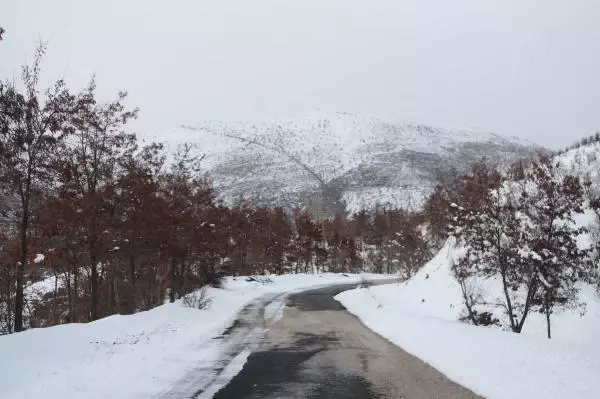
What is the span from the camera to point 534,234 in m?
16.1

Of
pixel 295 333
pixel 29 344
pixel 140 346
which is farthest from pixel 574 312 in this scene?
pixel 29 344

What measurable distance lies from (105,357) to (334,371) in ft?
15.6

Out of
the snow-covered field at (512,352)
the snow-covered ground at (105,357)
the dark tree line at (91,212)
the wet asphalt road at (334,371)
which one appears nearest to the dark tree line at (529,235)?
the snow-covered field at (512,352)

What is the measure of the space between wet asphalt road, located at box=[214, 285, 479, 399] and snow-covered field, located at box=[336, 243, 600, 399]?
48 centimetres

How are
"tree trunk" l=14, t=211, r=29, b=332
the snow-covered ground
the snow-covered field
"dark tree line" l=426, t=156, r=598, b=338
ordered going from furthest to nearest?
"dark tree line" l=426, t=156, r=598, b=338
"tree trunk" l=14, t=211, r=29, b=332
the snow-covered ground
the snow-covered field

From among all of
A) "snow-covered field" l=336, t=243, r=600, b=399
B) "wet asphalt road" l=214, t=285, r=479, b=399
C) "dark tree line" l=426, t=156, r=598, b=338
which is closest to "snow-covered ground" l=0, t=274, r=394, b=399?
"wet asphalt road" l=214, t=285, r=479, b=399

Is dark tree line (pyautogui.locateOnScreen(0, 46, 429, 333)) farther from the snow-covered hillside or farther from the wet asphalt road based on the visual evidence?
the snow-covered hillside

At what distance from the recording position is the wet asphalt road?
8.77m

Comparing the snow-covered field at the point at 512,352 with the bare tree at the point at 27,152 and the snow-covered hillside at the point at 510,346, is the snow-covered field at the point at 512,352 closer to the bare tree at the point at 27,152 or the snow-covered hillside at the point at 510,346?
the snow-covered hillside at the point at 510,346

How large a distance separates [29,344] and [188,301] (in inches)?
491

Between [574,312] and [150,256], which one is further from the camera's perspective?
[150,256]

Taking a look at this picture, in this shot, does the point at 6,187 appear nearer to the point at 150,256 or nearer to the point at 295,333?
the point at 295,333

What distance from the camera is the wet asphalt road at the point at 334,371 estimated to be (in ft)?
28.8

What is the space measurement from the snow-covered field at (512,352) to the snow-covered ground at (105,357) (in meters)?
5.24
